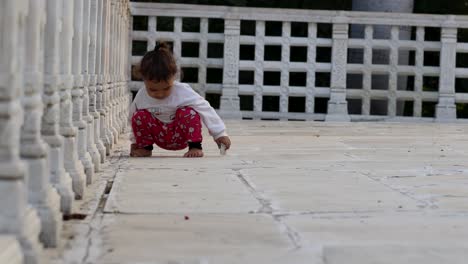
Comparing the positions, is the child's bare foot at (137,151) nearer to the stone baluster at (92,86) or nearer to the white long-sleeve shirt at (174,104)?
the white long-sleeve shirt at (174,104)

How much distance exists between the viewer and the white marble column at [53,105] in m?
3.11

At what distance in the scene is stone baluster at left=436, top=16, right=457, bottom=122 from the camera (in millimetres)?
12211

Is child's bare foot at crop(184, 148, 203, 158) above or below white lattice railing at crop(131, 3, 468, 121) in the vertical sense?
below

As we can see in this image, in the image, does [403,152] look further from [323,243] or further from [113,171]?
[323,243]

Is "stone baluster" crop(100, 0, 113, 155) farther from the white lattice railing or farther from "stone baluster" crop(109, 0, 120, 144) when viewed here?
the white lattice railing

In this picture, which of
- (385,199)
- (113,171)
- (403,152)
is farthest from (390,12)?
(385,199)

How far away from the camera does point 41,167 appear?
277 centimetres

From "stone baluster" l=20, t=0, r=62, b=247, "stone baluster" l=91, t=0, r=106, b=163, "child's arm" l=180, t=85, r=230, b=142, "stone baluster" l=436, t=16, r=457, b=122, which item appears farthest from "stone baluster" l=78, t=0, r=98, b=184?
"stone baluster" l=436, t=16, r=457, b=122

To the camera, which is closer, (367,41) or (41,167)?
(41,167)

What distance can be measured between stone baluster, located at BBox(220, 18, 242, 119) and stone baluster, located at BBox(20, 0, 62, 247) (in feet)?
29.9

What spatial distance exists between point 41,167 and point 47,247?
0.73 ft

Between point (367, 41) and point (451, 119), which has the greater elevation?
point (367, 41)

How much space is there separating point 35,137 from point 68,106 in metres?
0.86

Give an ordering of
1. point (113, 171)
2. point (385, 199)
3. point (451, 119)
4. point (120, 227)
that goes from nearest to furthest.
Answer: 1. point (120, 227)
2. point (385, 199)
3. point (113, 171)
4. point (451, 119)
